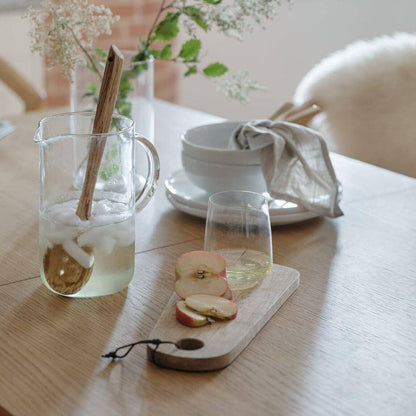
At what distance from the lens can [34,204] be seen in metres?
1.20

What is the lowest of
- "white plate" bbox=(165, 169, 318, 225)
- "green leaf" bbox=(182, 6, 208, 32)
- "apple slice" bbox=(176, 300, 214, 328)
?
"white plate" bbox=(165, 169, 318, 225)

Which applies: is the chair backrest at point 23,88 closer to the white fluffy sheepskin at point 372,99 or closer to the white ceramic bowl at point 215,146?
the white fluffy sheepskin at point 372,99

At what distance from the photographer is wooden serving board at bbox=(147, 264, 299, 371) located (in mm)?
698

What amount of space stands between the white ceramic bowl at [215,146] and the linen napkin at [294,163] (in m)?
0.02

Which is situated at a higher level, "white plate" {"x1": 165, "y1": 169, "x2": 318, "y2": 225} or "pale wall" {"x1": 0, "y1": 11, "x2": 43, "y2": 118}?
"white plate" {"x1": 165, "y1": 169, "x2": 318, "y2": 225}

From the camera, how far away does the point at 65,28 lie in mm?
1076

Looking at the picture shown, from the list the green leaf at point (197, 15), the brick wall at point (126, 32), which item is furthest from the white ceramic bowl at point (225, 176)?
the brick wall at point (126, 32)

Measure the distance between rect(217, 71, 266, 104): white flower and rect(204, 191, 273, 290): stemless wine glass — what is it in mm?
376

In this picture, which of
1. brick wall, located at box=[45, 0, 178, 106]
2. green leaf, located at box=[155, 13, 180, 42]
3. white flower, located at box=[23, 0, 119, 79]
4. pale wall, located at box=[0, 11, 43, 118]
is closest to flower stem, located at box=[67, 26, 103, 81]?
white flower, located at box=[23, 0, 119, 79]

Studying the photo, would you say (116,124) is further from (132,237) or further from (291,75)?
(291,75)

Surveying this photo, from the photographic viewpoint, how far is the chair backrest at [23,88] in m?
2.04

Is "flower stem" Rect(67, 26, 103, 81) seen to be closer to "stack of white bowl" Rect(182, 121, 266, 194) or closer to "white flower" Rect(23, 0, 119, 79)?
"white flower" Rect(23, 0, 119, 79)

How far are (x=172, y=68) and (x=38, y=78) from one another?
768mm

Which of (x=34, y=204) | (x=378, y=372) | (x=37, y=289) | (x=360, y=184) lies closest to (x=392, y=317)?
(x=378, y=372)
